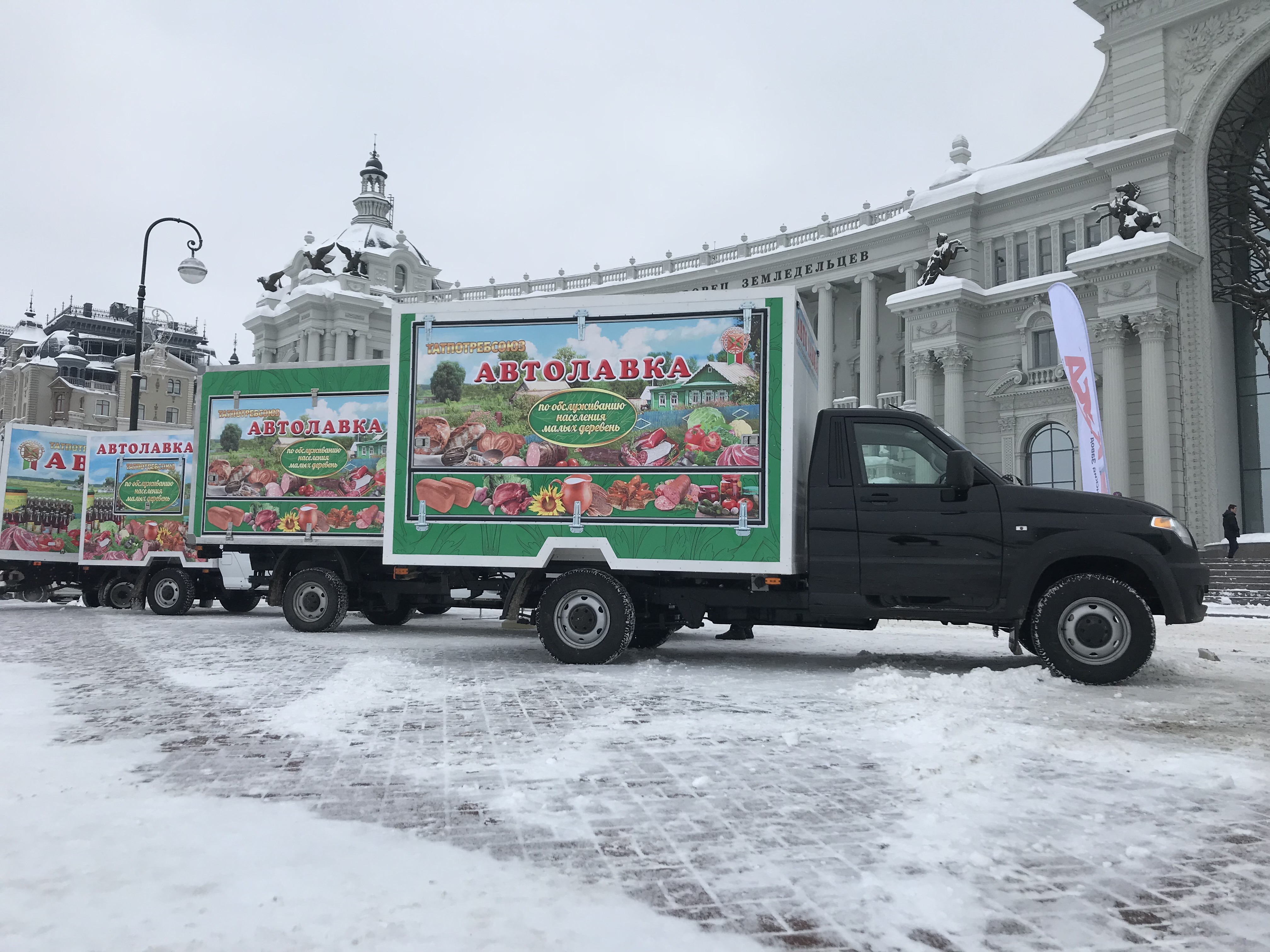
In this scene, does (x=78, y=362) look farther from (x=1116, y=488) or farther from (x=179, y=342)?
(x=1116, y=488)

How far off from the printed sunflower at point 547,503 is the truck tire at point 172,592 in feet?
34.8

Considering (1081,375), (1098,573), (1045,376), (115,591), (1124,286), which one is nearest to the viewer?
(1098,573)

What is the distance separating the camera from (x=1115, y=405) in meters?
32.8

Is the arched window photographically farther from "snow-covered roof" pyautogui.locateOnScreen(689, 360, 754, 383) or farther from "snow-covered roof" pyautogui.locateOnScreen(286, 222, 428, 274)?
"snow-covered roof" pyautogui.locateOnScreen(286, 222, 428, 274)

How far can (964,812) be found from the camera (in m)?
4.31

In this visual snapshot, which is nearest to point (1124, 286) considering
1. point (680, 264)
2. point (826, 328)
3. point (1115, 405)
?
point (1115, 405)

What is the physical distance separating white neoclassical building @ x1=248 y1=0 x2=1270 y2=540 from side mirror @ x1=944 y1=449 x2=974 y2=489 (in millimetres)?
26817

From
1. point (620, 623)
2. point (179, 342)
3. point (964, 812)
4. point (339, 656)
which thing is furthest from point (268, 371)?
point (179, 342)

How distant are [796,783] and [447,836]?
190cm

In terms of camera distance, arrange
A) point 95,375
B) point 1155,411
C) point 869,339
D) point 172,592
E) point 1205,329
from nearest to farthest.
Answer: point 172,592 → point 1155,411 → point 1205,329 → point 869,339 → point 95,375

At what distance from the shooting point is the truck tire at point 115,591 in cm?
1905

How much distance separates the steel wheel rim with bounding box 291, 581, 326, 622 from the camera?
13.0 meters

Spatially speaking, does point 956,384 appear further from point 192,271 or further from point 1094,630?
point 1094,630

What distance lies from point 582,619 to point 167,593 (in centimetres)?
1157
